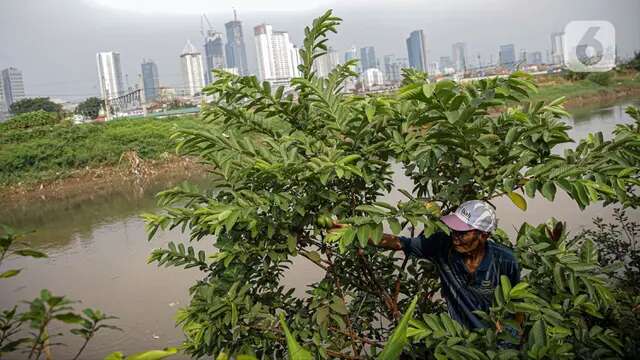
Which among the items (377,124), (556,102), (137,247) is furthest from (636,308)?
(137,247)

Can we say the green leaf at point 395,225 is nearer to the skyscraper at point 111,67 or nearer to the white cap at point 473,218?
the white cap at point 473,218

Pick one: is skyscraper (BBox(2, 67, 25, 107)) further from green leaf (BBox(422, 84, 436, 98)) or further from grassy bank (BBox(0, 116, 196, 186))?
green leaf (BBox(422, 84, 436, 98))

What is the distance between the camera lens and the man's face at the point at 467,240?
1.83 metres

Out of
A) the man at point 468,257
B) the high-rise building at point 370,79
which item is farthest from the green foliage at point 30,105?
the man at point 468,257

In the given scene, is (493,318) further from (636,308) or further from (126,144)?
(126,144)

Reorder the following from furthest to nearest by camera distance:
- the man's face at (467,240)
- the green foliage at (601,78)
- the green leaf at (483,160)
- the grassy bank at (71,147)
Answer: the green foliage at (601,78) → the grassy bank at (71,147) → the man's face at (467,240) → the green leaf at (483,160)

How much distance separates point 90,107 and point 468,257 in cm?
4295

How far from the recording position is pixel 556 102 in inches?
78.5

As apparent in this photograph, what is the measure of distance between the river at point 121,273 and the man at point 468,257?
9.58 ft

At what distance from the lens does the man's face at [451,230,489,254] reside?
183cm

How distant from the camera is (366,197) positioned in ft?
7.59

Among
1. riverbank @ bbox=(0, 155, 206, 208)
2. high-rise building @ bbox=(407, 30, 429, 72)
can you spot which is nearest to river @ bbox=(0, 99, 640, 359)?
riverbank @ bbox=(0, 155, 206, 208)

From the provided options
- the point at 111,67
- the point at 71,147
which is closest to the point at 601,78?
the point at 71,147

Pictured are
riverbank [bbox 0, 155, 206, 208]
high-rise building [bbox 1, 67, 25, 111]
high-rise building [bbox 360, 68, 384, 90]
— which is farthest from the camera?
high-rise building [bbox 1, 67, 25, 111]
